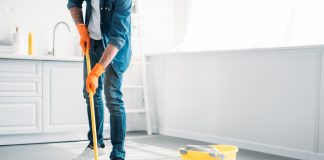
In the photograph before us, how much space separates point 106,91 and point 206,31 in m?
1.78

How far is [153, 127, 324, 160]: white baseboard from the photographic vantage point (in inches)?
107

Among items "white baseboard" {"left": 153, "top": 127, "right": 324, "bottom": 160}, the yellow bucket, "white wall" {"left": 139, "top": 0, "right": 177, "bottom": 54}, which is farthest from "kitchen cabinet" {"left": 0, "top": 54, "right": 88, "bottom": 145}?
the yellow bucket

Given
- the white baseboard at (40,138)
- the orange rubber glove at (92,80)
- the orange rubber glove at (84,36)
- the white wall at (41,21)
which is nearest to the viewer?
the orange rubber glove at (92,80)

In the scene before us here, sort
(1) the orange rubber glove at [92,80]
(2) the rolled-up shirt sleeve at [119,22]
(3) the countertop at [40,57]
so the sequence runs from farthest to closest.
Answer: (3) the countertop at [40,57] < (2) the rolled-up shirt sleeve at [119,22] < (1) the orange rubber glove at [92,80]

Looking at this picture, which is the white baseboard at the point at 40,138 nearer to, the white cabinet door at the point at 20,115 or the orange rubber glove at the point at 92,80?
the white cabinet door at the point at 20,115

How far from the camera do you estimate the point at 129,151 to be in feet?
9.96

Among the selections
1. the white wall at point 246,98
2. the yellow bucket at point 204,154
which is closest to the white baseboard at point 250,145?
the white wall at point 246,98

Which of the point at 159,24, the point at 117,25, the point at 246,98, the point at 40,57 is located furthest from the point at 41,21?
the point at 246,98

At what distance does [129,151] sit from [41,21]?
5.14 ft

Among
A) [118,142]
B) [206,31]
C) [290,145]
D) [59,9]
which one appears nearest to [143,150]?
[118,142]

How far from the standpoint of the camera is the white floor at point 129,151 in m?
2.79

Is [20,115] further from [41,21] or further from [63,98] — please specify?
[41,21]

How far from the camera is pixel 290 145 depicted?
111 inches

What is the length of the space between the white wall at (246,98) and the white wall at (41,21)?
0.93 m
